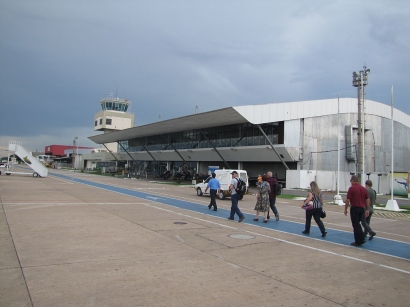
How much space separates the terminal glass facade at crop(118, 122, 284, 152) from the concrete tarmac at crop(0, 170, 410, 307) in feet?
91.6

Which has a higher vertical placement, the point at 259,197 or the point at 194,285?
the point at 259,197

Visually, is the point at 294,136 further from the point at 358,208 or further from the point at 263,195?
the point at 358,208

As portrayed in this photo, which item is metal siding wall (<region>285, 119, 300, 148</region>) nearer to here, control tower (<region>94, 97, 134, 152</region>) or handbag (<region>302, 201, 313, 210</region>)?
handbag (<region>302, 201, 313, 210</region>)

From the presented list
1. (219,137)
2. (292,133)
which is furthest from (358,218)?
(219,137)

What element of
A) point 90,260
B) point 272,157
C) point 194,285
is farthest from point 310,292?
point 272,157

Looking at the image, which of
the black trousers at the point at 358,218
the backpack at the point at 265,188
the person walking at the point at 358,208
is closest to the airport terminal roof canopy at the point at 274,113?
the backpack at the point at 265,188

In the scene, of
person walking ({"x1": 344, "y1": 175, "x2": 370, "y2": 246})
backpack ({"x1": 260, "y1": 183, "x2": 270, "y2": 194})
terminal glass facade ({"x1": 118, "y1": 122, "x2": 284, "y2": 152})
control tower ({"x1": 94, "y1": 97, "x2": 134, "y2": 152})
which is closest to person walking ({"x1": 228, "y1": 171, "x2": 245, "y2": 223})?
backpack ({"x1": 260, "y1": 183, "x2": 270, "y2": 194})

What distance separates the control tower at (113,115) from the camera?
96.3m

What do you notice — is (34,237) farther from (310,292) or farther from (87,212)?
(310,292)

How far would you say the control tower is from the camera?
96287mm

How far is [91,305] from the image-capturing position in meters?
4.45

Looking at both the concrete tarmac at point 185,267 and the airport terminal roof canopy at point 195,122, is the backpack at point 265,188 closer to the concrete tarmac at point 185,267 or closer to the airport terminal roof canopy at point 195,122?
the concrete tarmac at point 185,267

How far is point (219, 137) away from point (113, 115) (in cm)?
5879

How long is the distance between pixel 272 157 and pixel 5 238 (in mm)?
33459
